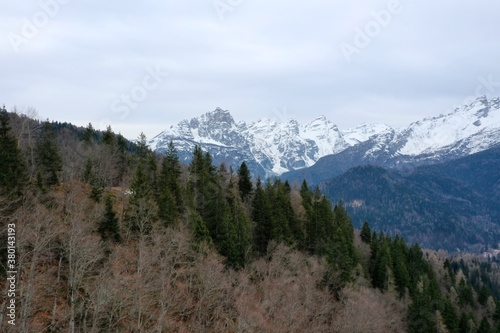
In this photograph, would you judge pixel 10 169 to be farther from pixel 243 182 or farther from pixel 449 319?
pixel 449 319

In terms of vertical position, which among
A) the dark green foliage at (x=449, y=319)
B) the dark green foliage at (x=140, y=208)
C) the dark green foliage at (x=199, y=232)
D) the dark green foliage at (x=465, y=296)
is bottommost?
the dark green foliage at (x=465, y=296)

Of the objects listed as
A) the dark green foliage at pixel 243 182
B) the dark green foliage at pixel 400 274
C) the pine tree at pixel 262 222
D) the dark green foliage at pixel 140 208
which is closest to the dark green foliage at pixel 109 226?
the dark green foliage at pixel 140 208

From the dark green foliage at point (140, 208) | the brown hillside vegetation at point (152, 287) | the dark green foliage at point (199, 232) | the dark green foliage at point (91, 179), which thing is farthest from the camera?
the dark green foliage at point (91, 179)

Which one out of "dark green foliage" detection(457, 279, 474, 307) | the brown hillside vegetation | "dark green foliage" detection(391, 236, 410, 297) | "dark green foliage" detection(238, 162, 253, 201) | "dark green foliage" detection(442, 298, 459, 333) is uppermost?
"dark green foliage" detection(238, 162, 253, 201)

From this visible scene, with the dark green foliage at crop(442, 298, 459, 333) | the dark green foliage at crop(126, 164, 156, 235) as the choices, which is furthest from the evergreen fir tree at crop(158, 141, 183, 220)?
the dark green foliage at crop(442, 298, 459, 333)

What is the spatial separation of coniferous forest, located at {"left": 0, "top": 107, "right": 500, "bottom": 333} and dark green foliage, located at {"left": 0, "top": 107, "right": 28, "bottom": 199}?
6.6 inches

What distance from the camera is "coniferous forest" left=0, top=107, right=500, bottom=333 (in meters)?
Result: 38.7

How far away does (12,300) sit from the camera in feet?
95.2

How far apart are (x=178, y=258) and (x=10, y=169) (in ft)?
74.9

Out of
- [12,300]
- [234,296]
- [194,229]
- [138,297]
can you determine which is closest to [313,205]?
[194,229]

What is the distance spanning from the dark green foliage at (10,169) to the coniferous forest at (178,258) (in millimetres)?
168

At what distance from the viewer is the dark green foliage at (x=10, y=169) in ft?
162

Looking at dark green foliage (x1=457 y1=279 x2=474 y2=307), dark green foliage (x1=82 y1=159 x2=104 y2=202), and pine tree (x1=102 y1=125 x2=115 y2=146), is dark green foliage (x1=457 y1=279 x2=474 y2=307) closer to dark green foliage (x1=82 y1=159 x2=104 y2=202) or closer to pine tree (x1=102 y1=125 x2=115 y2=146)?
dark green foliage (x1=82 y1=159 x2=104 y2=202)

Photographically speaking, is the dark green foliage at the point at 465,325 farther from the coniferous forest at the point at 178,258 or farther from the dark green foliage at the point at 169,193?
the dark green foliage at the point at 169,193
